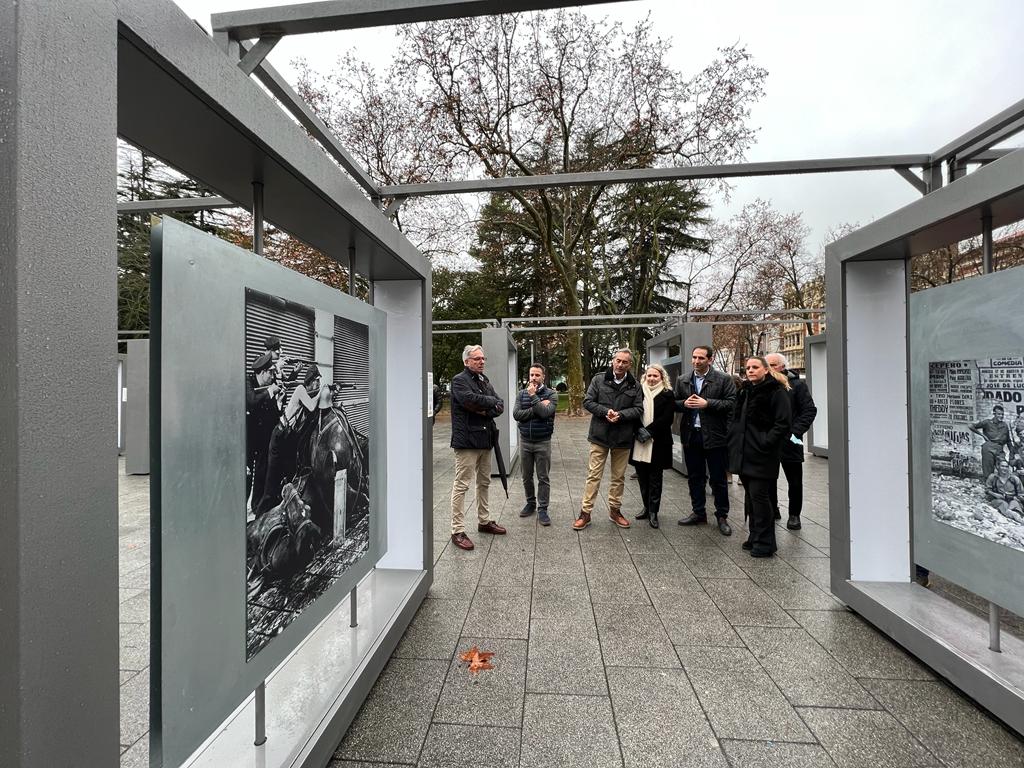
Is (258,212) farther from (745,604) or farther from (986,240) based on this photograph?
(745,604)

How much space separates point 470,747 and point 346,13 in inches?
122

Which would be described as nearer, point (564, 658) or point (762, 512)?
point (564, 658)

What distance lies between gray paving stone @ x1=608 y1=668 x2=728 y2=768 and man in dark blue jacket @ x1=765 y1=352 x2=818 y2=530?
2903 mm

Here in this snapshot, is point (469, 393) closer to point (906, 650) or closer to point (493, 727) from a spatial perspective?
point (493, 727)

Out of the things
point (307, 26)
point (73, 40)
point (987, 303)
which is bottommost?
point (987, 303)

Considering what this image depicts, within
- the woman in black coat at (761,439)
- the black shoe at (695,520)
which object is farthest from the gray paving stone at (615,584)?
the black shoe at (695,520)

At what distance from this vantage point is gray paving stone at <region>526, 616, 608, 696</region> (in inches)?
108

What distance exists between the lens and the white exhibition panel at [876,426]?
3.61 meters

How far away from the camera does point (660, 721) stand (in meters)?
2.45

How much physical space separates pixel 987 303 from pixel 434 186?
3742mm

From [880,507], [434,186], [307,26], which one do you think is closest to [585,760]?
[880,507]

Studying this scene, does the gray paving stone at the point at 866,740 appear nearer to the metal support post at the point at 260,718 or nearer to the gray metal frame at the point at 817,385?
the metal support post at the point at 260,718

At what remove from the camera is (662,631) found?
11.1 ft

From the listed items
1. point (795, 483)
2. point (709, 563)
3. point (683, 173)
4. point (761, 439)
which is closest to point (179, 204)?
point (683, 173)
